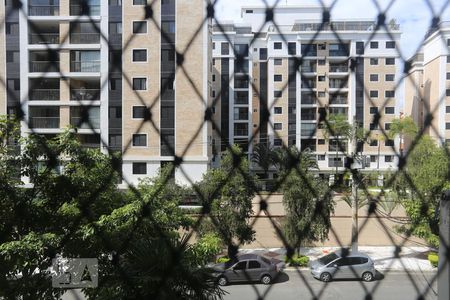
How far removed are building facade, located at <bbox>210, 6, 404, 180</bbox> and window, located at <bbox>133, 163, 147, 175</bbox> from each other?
1.46ft

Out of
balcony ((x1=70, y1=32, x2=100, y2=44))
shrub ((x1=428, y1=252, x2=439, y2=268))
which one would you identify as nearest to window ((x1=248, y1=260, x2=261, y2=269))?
balcony ((x1=70, y1=32, x2=100, y2=44))

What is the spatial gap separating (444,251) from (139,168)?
1729 mm

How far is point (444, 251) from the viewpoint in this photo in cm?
71

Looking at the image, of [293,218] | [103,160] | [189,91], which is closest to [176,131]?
[189,91]

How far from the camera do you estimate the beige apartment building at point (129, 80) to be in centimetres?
100

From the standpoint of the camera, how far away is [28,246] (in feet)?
3.87

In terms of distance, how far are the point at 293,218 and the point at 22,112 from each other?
11.5 ft

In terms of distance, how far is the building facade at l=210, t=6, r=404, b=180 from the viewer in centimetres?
90

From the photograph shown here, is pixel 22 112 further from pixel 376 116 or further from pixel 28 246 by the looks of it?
pixel 376 116

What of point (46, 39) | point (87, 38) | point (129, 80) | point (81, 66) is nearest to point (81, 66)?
point (81, 66)

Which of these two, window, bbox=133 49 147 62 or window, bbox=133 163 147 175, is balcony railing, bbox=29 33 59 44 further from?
window, bbox=133 163 147 175

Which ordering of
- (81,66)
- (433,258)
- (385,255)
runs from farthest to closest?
(385,255) < (433,258) < (81,66)

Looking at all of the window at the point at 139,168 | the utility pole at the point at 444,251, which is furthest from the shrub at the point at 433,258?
the utility pole at the point at 444,251

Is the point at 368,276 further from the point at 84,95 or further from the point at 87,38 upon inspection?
the point at 87,38
